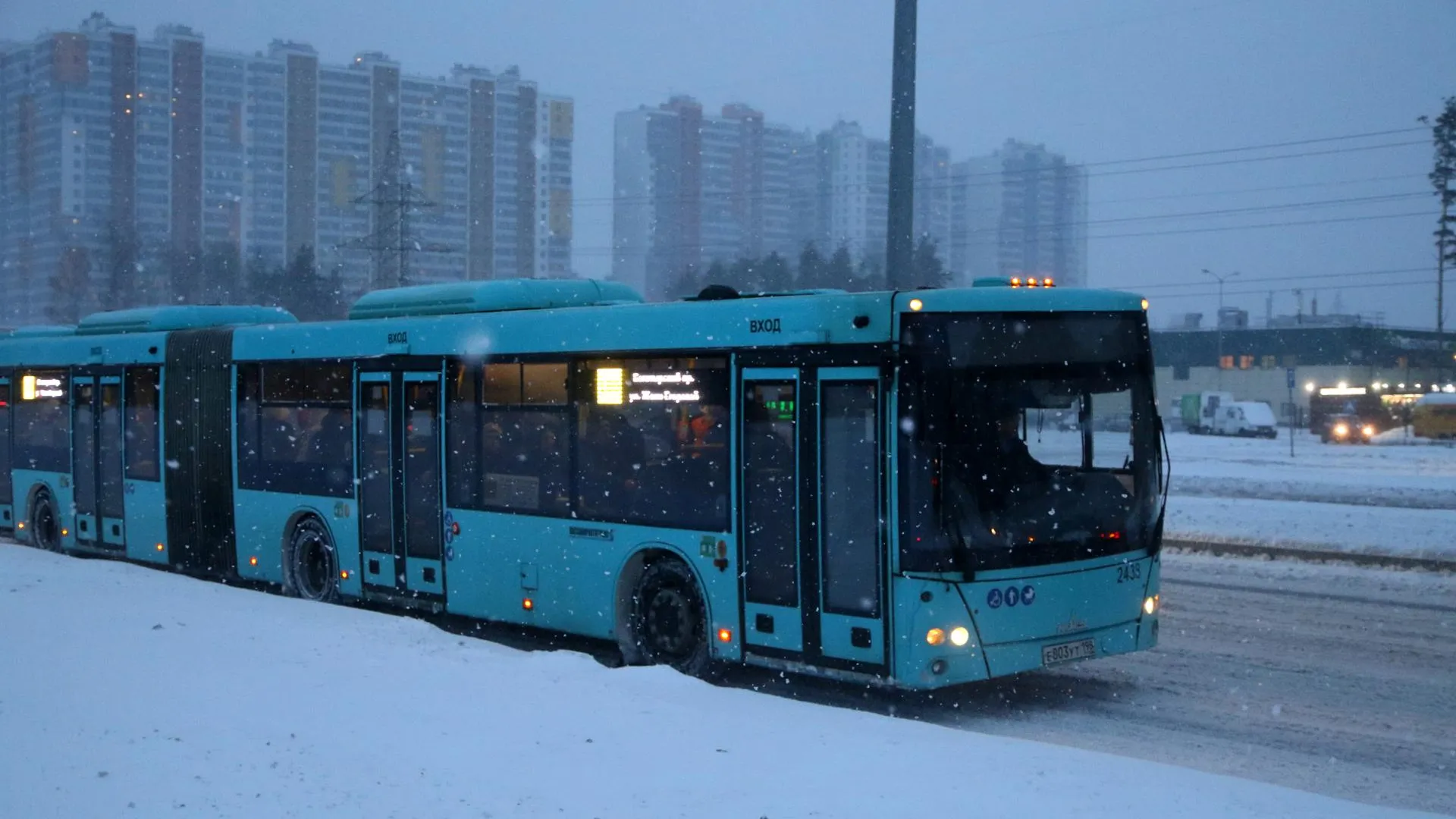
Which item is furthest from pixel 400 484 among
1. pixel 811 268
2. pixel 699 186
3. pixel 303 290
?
pixel 699 186

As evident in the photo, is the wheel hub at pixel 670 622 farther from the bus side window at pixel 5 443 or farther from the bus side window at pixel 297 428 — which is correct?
the bus side window at pixel 5 443

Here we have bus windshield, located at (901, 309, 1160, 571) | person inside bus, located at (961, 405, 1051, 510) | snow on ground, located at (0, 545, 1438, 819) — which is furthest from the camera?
person inside bus, located at (961, 405, 1051, 510)

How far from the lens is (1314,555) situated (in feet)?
59.1

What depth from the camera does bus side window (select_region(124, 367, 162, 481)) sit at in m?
17.8

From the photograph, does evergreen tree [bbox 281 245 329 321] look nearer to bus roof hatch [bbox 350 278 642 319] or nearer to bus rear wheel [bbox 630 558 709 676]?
bus roof hatch [bbox 350 278 642 319]

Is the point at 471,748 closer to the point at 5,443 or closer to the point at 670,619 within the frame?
the point at 670,619

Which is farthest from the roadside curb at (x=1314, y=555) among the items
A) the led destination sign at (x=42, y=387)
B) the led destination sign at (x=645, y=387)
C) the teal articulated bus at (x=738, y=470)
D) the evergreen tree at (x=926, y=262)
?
the evergreen tree at (x=926, y=262)

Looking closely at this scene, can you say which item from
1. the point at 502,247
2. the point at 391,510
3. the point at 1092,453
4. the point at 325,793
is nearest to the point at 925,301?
the point at 1092,453

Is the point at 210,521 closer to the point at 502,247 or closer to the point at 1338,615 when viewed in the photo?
the point at 1338,615

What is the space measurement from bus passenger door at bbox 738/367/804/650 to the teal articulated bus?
2 cm

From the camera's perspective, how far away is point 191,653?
9.44 metres

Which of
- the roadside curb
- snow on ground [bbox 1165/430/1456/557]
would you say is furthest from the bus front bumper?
snow on ground [bbox 1165/430/1456/557]

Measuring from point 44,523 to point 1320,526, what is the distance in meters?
19.0

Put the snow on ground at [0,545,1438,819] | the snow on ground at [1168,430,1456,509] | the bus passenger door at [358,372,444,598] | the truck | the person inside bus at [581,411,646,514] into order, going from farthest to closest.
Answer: the truck → the snow on ground at [1168,430,1456,509] → the bus passenger door at [358,372,444,598] → the person inside bus at [581,411,646,514] → the snow on ground at [0,545,1438,819]
